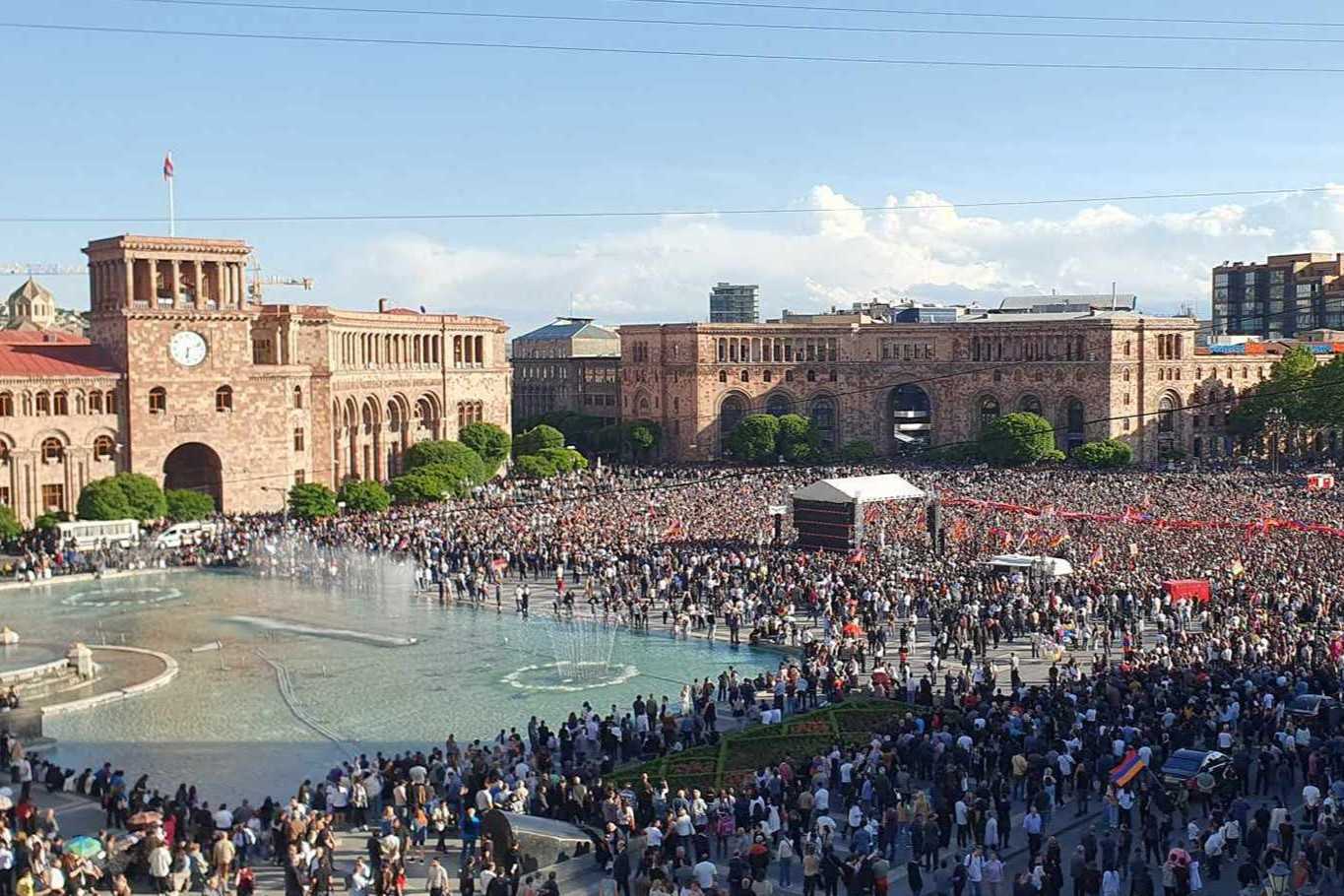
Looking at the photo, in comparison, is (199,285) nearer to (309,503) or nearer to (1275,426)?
(309,503)

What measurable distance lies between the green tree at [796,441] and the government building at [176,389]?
2829 cm

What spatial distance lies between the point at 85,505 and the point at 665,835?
1637 inches

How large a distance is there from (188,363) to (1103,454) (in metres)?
46.6

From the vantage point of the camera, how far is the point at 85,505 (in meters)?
56.0

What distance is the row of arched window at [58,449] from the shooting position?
58281 mm

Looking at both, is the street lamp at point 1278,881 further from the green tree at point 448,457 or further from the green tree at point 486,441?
the green tree at point 486,441

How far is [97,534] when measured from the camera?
54219 mm

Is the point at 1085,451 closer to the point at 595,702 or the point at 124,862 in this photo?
the point at 595,702

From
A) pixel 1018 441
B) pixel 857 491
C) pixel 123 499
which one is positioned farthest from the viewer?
pixel 1018 441

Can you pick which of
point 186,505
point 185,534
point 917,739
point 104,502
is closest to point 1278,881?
point 917,739

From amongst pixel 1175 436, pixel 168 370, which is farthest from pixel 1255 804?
pixel 1175 436

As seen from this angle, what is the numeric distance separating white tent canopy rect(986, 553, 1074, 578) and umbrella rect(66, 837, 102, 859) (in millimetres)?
26747

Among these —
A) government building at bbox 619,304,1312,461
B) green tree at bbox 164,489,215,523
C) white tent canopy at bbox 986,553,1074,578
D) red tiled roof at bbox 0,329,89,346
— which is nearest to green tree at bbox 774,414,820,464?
government building at bbox 619,304,1312,461

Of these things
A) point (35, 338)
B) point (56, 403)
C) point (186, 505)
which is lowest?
point (186, 505)
